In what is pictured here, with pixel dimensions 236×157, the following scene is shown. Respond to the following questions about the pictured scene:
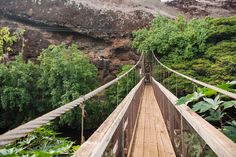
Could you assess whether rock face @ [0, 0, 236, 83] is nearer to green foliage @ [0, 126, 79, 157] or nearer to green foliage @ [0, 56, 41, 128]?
green foliage @ [0, 56, 41, 128]

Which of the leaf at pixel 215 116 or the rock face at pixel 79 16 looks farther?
the rock face at pixel 79 16

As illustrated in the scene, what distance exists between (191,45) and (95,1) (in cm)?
907

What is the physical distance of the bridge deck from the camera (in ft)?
11.4

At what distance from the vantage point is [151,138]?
4223 millimetres

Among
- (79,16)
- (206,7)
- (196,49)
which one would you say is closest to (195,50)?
(196,49)

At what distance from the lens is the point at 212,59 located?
1077 centimetres

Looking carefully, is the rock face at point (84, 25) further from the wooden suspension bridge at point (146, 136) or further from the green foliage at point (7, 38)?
the wooden suspension bridge at point (146, 136)

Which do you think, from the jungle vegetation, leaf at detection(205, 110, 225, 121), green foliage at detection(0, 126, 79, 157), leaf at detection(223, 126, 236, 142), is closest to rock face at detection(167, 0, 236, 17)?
the jungle vegetation

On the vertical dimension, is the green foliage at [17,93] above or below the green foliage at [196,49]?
below

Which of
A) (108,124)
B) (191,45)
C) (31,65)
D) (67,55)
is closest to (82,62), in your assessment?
(67,55)

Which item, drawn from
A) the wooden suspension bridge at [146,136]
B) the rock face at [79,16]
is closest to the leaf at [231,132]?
the wooden suspension bridge at [146,136]

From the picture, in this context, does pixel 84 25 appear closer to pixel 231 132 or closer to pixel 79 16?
pixel 79 16

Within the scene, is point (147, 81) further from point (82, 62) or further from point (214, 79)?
point (214, 79)

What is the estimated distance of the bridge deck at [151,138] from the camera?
11.4 feet
